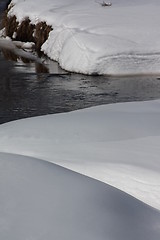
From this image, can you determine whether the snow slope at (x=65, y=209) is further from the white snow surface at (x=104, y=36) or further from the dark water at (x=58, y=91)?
the white snow surface at (x=104, y=36)

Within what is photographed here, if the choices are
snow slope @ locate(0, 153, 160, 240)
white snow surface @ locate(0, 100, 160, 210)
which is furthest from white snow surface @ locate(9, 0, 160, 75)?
snow slope @ locate(0, 153, 160, 240)

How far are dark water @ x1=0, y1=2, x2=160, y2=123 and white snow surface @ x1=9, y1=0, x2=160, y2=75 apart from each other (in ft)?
1.56

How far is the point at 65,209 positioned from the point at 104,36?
8942 millimetres

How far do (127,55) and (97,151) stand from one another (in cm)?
687

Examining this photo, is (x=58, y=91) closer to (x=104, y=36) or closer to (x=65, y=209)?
(x=104, y=36)

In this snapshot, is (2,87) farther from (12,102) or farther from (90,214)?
(90,214)

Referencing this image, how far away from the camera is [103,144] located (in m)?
4.29

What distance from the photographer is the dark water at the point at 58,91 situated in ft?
26.2

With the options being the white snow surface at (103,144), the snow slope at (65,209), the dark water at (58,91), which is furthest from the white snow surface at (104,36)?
the snow slope at (65,209)

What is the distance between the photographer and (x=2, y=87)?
9383 mm

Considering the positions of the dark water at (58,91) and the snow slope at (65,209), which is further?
the dark water at (58,91)

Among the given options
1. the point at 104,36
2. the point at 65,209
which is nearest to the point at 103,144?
the point at 65,209

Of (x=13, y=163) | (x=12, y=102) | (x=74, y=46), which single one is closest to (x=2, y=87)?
(x=12, y=102)

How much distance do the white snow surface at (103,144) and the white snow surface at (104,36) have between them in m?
4.89
